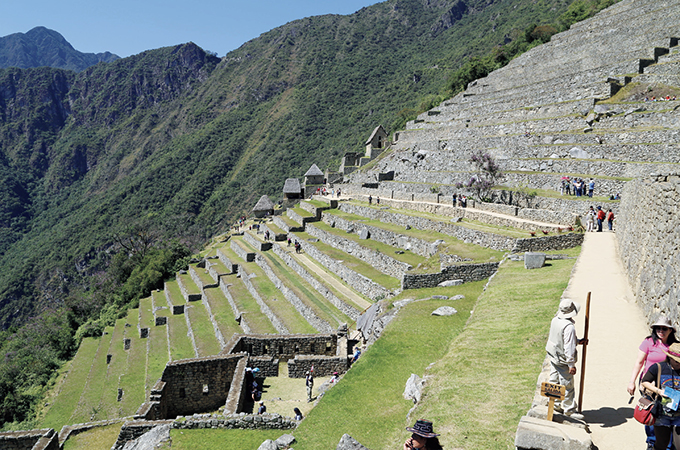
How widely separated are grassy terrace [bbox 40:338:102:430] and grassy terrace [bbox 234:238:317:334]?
10703mm

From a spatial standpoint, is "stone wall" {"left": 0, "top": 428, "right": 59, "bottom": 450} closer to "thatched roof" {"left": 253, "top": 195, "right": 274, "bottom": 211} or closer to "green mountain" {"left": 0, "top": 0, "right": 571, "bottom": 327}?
"thatched roof" {"left": 253, "top": 195, "right": 274, "bottom": 211}

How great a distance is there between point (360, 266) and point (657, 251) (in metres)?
14.4

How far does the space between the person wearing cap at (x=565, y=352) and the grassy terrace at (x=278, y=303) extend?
13.5 metres

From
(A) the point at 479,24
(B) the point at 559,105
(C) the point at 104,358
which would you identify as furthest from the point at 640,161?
(A) the point at 479,24

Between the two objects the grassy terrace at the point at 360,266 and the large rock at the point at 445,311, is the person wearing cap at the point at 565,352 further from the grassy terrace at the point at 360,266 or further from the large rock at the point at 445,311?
the grassy terrace at the point at 360,266

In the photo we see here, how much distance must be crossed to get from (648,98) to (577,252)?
1687 centimetres

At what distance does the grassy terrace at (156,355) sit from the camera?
2002 centimetres

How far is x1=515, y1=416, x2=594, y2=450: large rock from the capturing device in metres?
4.21

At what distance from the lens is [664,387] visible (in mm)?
3980

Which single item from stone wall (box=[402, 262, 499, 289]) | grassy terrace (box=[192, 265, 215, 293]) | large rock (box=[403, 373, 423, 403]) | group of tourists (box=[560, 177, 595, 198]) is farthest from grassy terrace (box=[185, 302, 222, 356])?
group of tourists (box=[560, 177, 595, 198])

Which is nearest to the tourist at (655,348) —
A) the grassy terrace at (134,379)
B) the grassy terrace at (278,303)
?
the grassy terrace at (278,303)

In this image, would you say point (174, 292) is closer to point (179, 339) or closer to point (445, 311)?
point (179, 339)

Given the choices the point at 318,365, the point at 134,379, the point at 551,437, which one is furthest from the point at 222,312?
the point at 551,437

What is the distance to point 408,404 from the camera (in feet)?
28.9
